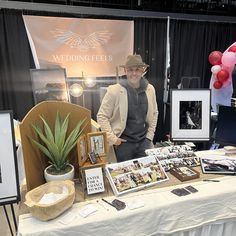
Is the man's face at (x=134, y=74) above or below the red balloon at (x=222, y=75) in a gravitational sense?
above

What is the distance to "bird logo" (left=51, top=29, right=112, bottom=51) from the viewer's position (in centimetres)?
361

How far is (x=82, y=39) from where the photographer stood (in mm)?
3723

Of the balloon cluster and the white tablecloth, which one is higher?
the balloon cluster

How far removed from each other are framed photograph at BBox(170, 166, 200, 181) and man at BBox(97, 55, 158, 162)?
1.85 ft

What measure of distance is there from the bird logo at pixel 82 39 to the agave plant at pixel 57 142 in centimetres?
255

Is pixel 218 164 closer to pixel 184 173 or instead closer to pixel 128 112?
pixel 184 173

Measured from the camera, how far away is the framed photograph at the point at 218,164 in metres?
1.55

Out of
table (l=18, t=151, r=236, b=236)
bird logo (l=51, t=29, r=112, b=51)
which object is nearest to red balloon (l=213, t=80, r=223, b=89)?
bird logo (l=51, t=29, r=112, b=51)

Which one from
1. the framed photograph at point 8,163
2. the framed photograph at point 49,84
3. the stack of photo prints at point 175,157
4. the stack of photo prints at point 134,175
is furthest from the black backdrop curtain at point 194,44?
the framed photograph at point 8,163

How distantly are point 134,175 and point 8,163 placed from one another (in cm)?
66

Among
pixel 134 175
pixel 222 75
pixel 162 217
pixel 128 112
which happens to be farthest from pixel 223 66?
pixel 162 217

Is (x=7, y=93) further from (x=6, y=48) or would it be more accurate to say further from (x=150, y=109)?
(x=150, y=109)

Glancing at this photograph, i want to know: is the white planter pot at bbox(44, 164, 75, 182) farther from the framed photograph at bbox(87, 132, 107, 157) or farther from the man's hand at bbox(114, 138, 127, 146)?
the man's hand at bbox(114, 138, 127, 146)

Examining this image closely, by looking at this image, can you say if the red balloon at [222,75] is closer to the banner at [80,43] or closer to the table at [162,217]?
the banner at [80,43]
